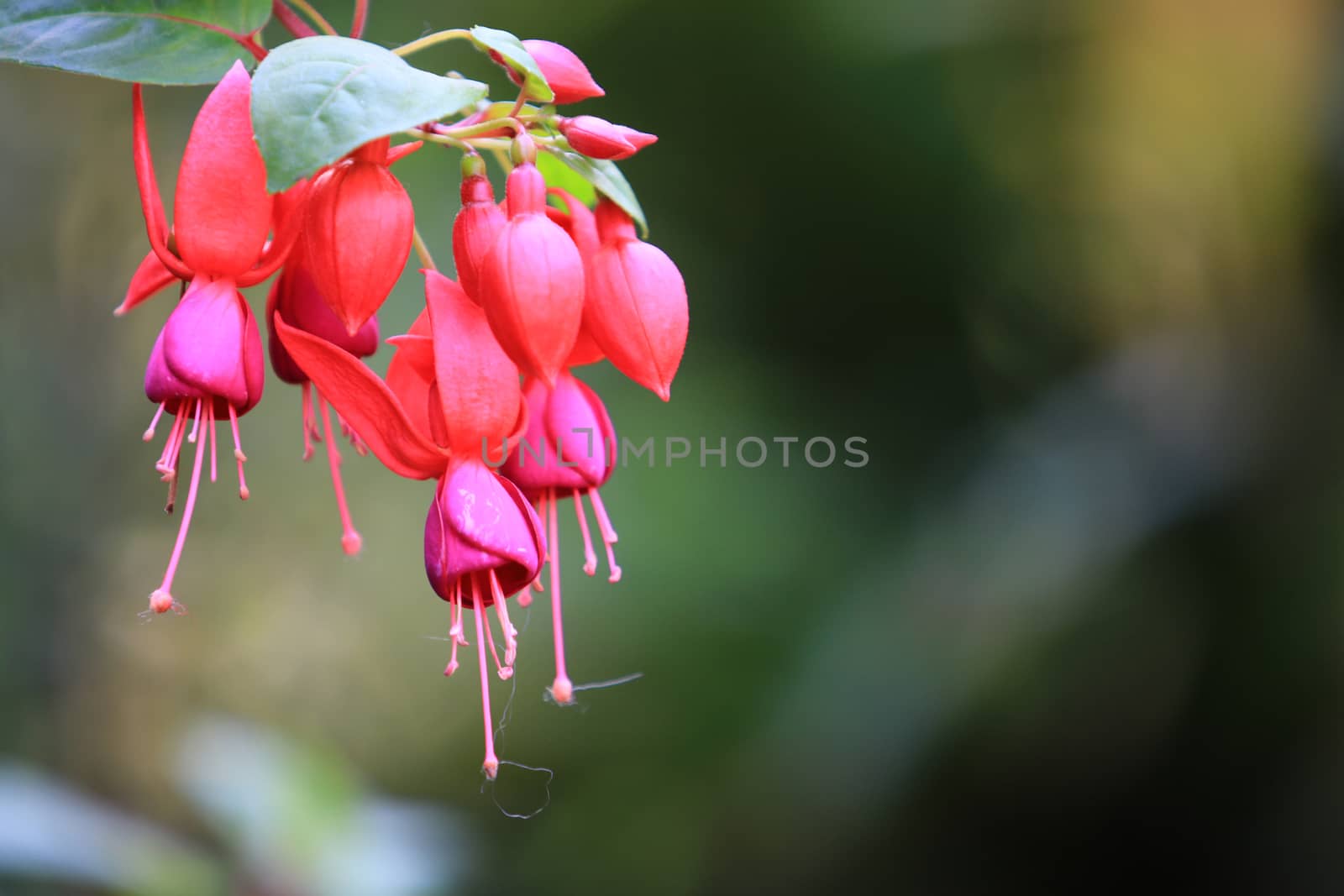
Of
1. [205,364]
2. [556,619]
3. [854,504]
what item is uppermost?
[205,364]

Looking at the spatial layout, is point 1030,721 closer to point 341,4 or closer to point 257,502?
point 257,502

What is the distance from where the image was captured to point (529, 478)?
2.16 feet

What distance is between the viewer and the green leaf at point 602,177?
603 mm

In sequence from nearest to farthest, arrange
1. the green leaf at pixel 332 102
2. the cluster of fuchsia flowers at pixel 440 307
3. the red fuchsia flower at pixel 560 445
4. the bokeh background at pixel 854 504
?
the green leaf at pixel 332 102, the cluster of fuchsia flowers at pixel 440 307, the red fuchsia flower at pixel 560 445, the bokeh background at pixel 854 504

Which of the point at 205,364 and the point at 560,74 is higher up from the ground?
the point at 560,74

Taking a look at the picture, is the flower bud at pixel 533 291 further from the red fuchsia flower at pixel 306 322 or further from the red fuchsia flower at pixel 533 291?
the red fuchsia flower at pixel 306 322

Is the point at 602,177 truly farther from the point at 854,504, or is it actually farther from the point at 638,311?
the point at 854,504

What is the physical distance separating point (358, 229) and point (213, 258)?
9cm

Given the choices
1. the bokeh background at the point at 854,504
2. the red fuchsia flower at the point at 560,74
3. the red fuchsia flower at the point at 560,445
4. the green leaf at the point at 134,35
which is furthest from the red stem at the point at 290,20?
the bokeh background at the point at 854,504

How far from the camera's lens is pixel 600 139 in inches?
21.9

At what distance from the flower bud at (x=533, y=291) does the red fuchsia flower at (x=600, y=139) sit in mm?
44

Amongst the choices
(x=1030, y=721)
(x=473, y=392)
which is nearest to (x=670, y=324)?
(x=473, y=392)

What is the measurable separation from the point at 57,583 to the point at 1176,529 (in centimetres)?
215

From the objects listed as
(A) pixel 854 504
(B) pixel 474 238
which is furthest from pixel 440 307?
(A) pixel 854 504
